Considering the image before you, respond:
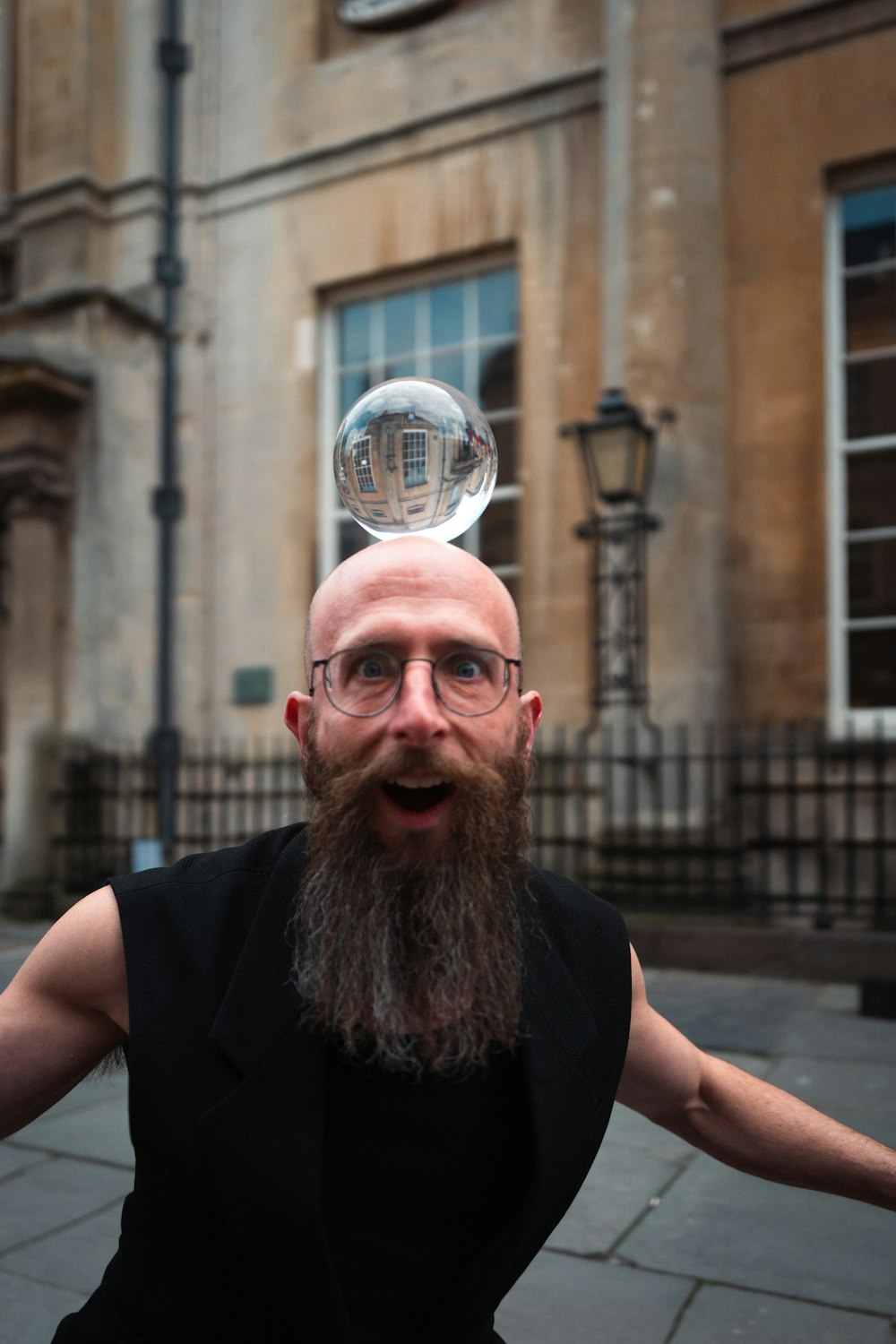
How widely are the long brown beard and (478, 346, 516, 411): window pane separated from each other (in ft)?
24.1

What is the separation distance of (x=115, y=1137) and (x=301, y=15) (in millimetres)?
8735

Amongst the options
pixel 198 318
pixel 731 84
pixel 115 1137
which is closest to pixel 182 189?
pixel 198 318

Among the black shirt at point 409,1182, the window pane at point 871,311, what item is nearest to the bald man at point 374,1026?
the black shirt at point 409,1182

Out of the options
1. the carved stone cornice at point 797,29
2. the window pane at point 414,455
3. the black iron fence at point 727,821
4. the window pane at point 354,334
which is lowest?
the black iron fence at point 727,821

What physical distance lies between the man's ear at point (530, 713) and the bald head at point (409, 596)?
123mm

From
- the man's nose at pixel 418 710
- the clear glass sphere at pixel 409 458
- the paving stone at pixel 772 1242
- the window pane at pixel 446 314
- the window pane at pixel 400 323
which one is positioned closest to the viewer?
the man's nose at pixel 418 710

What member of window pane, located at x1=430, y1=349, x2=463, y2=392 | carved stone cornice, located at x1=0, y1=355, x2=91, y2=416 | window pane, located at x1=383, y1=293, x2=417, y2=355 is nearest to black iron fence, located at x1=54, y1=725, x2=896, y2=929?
window pane, located at x1=430, y1=349, x2=463, y2=392

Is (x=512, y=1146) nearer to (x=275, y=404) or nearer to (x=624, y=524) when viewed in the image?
(x=624, y=524)

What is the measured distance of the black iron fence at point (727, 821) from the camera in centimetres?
664

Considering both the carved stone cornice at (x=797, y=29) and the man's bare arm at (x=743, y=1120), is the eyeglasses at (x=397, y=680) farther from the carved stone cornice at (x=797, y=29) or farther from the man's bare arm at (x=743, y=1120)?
the carved stone cornice at (x=797, y=29)

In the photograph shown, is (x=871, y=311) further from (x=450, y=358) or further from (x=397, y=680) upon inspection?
(x=397, y=680)

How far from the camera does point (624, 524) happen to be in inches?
288

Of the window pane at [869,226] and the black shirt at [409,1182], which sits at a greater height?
the window pane at [869,226]

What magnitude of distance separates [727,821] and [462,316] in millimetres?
4312
